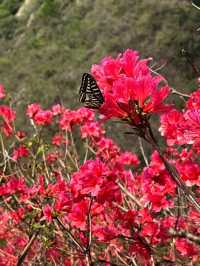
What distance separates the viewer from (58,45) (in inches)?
886

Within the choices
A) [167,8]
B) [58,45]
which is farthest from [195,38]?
[58,45]

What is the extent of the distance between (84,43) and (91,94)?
775 inches

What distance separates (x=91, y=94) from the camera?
1.78 metres

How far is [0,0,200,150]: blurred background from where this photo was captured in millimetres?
16859

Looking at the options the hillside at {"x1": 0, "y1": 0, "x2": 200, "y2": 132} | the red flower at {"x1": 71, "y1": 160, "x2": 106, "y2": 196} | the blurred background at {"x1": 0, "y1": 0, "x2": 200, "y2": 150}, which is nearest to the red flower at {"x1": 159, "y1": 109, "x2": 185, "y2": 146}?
the red flower at {"x1": 71, "y1": 160, "x2": 106, "y2": 196}

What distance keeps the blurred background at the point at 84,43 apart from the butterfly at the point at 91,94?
10.8 metres

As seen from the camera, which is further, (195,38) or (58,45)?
(58,45)

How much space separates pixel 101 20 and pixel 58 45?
92.9 inches

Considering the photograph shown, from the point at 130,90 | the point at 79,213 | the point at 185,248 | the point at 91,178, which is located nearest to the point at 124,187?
the point at 79,213

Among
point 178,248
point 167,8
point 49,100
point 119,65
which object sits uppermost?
point 119,65

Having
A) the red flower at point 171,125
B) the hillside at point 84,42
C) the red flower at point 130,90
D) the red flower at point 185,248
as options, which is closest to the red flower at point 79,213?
the red flower at point 171,125

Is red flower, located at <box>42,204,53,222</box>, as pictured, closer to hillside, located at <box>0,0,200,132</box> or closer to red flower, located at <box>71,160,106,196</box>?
red flower, located at <box>71,160,106,196</box>

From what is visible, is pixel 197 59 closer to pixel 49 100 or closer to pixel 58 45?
pixel 49 100

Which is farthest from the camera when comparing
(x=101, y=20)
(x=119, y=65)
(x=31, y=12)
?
(x=31, y=12)
